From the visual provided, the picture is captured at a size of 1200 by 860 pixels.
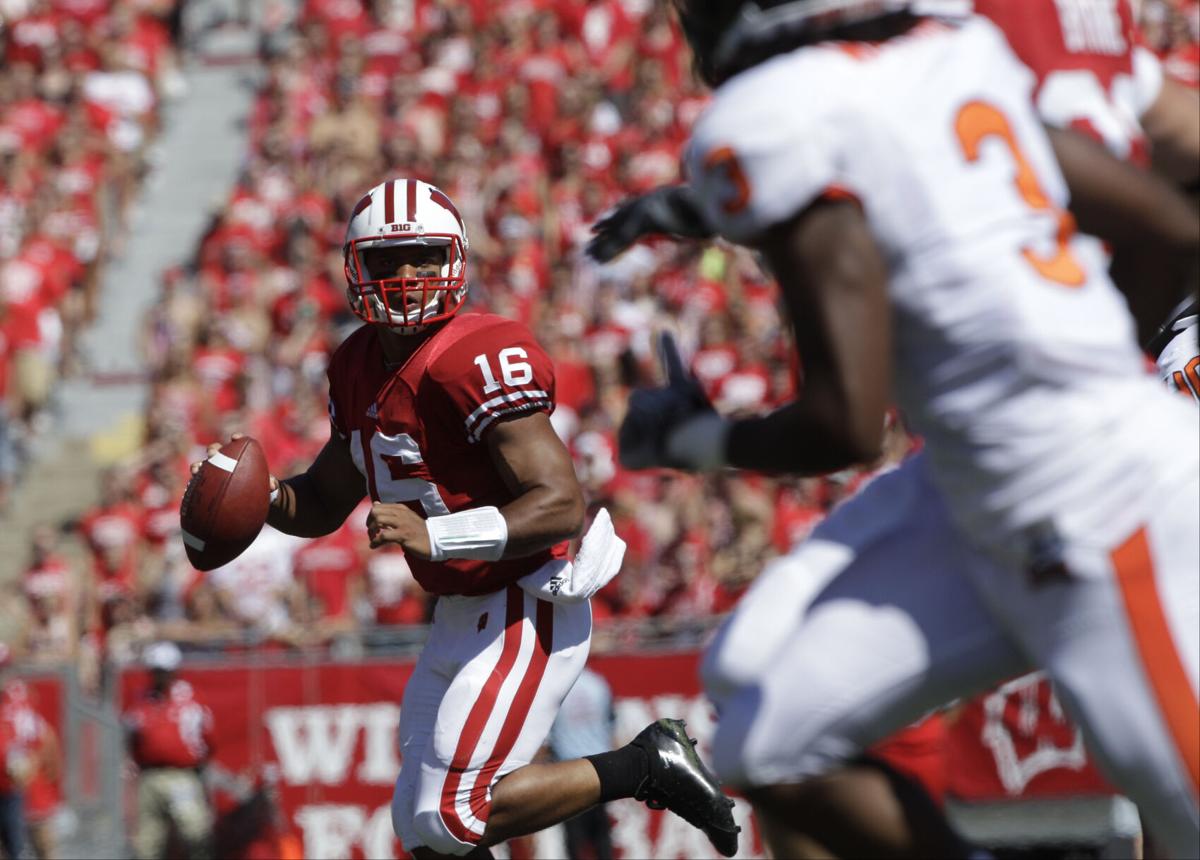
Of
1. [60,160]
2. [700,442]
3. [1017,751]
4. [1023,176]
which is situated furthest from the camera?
[60,160]

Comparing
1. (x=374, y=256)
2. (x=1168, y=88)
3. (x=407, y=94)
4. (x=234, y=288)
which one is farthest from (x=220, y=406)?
(x=1168, y=88)

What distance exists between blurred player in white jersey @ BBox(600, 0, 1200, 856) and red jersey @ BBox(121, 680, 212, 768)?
6581 millimetres

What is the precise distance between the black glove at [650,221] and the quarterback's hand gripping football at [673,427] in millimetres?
236

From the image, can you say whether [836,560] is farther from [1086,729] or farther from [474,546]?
[474,546]

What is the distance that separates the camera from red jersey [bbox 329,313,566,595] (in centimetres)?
459

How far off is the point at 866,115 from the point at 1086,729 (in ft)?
3.16

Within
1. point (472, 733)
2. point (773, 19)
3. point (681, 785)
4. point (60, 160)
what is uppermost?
point (60, 160)

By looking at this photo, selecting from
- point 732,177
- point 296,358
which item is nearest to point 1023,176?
point 732,177

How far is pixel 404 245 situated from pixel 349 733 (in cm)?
477

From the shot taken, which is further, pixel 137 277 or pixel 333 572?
pixel 137 277

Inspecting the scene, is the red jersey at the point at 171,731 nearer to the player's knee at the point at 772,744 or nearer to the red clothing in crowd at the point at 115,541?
the red clothing in crowd at the point at 115,541

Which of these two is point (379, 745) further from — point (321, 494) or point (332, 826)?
point (321, 494)

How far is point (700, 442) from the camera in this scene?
305 centimetres

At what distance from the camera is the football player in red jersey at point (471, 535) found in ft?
15.0
